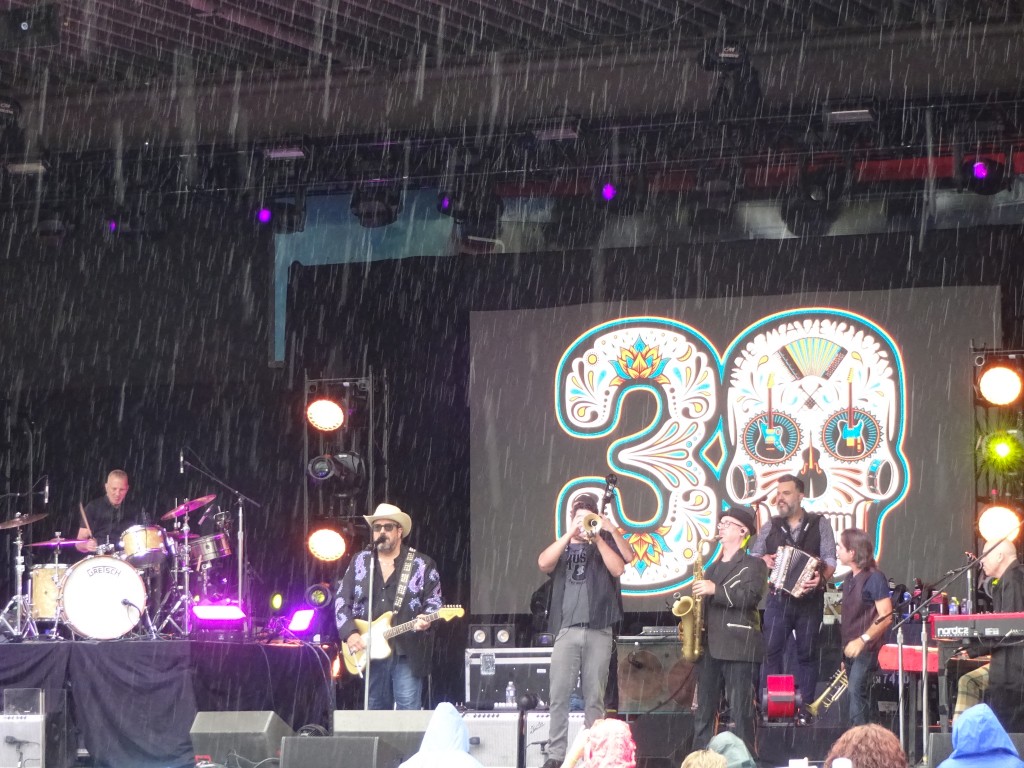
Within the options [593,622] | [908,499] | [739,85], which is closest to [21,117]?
[739,85]

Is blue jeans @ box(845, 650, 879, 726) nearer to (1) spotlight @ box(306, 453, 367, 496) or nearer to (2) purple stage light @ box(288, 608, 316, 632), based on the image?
(1) spotlight @ box(306, 453, 367, 496)

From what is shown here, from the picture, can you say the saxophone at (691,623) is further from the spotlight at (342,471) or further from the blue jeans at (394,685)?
the spotlight at (342,471)

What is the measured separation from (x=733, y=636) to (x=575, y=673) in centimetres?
103

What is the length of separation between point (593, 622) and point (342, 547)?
12.2 ft

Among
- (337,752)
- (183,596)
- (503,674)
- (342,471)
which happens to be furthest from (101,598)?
(337,752)

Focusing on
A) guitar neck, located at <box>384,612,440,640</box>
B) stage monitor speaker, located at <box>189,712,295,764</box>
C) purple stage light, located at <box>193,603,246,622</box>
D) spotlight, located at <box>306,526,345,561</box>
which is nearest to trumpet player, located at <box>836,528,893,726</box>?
guitar neck, located at <box>384,612,440,640</box>

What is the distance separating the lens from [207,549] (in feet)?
40.3

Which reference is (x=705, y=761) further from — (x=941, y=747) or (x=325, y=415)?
(x=325, y=415)

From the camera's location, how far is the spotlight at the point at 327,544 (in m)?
12.5

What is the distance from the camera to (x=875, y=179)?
13703mm

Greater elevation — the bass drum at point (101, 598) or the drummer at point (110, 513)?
the drummer at point (110, 513)

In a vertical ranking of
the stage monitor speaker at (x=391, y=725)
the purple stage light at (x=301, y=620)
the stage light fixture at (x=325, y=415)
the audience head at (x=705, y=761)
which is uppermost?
the stage light fixture at (x=325, y=415)

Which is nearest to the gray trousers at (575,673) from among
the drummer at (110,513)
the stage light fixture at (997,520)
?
the stage light fixture at (997,520)

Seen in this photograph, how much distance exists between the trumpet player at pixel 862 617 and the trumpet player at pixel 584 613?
76.0 inches
